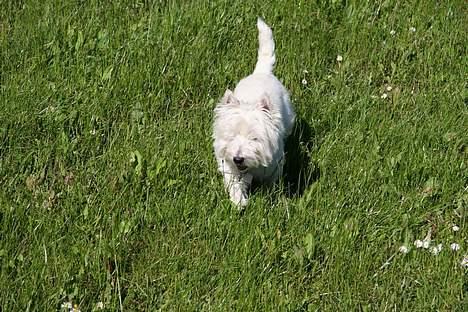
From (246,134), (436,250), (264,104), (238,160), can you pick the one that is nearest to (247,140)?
(246,134)

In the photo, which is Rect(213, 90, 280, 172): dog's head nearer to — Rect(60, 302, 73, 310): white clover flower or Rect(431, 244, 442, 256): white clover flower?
Rect(431, 244, 442, 256): white clover flower

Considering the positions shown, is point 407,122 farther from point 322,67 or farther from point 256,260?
point 256,260

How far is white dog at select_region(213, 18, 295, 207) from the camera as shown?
16.9 ft

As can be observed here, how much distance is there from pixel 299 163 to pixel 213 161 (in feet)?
2.13

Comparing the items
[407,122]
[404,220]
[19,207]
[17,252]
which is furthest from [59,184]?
[407,122]

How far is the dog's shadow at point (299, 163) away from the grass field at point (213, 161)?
2cm

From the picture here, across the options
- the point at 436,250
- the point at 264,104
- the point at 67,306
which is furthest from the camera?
the point at 264,104

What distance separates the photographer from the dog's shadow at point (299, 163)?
5.65m

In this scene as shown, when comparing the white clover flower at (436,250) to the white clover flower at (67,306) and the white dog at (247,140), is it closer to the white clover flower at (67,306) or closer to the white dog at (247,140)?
the white dog at (247,140)

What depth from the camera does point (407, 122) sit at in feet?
20.3

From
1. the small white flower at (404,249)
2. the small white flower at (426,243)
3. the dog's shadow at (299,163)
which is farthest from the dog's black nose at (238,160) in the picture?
the small white flower at (426,243)

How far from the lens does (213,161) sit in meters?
5.61

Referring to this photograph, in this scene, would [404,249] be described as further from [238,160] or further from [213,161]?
[213,161]

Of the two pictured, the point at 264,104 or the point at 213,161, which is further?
the point at 213,161
